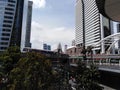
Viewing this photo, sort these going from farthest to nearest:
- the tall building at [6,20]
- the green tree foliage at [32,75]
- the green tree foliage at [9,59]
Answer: the tall building at [6,20] < the green tree foliage at [9,59] < the green tree foliage at [32,75]

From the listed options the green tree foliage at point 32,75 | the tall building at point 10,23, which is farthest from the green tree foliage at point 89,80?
the tall building at point 10,23

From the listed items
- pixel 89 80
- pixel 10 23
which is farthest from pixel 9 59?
pixel 10 23

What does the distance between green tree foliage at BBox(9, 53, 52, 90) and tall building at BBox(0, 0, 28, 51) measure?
299 ft

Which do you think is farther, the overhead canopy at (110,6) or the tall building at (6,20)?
A: the tall building at (6,20)

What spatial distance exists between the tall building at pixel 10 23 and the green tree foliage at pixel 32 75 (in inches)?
3587

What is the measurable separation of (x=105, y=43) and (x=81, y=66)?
99.9 metres

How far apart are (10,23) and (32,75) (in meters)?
102

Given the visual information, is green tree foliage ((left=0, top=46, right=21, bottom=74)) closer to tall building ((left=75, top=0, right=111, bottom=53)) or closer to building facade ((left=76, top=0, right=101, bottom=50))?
tall building ((left=75, top=0, right=111, bottom=53))

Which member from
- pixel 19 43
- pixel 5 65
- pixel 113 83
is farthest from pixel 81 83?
pixel 19 43

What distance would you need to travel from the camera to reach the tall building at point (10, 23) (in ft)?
383

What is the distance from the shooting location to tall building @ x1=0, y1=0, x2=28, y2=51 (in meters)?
117

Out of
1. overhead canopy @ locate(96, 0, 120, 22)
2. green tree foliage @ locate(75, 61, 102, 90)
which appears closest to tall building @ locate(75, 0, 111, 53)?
green tree foliage @ locate(75, 61, 102, 90)

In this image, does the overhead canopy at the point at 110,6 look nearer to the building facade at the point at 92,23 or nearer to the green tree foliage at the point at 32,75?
the green tree foliage at the point at 32,75

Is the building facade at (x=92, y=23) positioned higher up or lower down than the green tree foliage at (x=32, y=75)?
higher up
